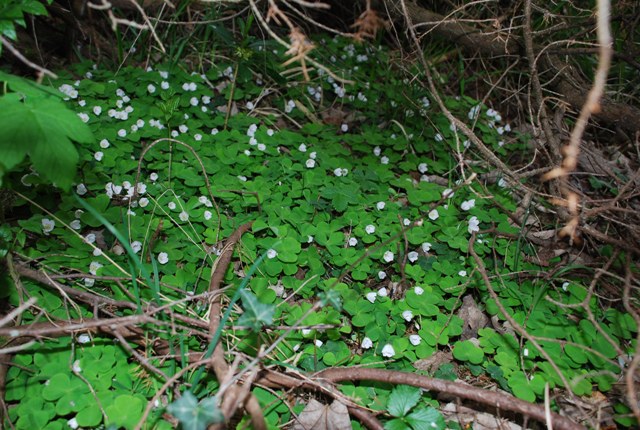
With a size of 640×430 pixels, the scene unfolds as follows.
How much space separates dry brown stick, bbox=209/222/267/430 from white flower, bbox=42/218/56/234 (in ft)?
2.79

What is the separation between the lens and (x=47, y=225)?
2.46m

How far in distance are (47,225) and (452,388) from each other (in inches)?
81.6

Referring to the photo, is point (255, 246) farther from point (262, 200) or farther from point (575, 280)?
point (575, 280)

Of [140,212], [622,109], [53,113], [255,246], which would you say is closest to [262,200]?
[255,246]

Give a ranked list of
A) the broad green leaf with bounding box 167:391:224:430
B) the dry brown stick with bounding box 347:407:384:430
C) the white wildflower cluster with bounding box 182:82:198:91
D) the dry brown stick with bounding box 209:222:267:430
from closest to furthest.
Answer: the broad green leaf with bounding box 167:391:224:430
the dry brown stick with bounding box 209:222:267:430
the dry brown stick with bounding box 347:407:384:430
the white wildflower cluster with bounding box 182:82:198:91

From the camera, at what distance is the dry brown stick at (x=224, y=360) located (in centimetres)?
164

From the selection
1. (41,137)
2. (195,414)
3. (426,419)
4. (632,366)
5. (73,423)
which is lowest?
(73,423)

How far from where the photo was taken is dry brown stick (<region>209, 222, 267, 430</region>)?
5.38 ft

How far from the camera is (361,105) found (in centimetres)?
377

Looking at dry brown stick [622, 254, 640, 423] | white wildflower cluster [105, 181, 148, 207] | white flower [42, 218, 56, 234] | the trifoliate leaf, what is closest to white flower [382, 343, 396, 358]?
the trifoliate leaf

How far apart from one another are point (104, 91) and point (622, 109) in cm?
347

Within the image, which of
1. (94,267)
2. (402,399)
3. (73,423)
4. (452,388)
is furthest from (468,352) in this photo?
(94,267)

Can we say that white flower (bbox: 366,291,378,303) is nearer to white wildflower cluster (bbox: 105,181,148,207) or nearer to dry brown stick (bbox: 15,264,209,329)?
dry brown stick (bbox: 15,264,209,329)

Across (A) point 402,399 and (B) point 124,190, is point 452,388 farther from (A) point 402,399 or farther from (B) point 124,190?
(B) point 124,190
